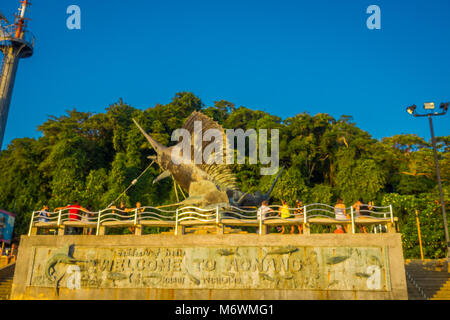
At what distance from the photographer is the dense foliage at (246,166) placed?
2325 cm

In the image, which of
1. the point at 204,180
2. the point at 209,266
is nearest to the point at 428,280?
the point at 209,266

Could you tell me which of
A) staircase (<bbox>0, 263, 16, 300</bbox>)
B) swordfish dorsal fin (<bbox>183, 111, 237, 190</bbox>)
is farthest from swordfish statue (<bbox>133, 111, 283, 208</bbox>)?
staircase (<bbox>0, 263, 16, 300</bbox>)

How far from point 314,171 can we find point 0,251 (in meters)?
21.8

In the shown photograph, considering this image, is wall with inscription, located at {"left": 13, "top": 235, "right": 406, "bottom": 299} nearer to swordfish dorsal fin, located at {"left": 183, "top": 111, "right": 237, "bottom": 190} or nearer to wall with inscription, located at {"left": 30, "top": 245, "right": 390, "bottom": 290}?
wall with inscription, located at {"left": 30, "top": 245, "right": 390, "bottom": 290}

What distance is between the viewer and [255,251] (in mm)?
11516

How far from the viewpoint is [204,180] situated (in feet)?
51.1

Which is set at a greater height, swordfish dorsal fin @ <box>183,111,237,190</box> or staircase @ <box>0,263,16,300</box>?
swordfish dorsal fin @ <box>183,111,237,190</box>

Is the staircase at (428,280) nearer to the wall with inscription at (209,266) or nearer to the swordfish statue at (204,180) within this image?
the wall with inscription at (209,266)

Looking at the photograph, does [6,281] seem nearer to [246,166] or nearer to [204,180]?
[204,180]

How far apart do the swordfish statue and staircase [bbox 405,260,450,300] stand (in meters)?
6.26

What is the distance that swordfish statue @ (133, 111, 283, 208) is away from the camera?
15.0 metres

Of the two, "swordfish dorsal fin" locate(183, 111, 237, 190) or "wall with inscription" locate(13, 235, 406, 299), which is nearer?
"wall with inscription" locate(13, 235, 406, 299)

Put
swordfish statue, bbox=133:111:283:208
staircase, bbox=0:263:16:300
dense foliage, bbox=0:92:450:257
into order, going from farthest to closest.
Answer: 1. dense foliage, bbox=0:92:450:257
2. swordfish statue, bbox=133:111:283:208
3. staircase, bbox=0:263:16:300

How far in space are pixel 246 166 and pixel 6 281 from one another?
17.6 metres
